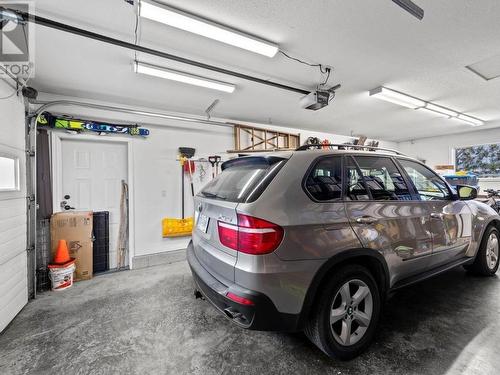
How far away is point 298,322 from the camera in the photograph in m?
1.41

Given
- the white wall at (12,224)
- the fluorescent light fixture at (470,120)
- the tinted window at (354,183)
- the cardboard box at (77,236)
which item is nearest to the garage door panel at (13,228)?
the white wall at (12,224)

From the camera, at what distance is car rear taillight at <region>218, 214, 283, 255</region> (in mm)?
1319

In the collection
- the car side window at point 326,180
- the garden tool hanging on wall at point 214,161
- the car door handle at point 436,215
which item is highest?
the garden tool hanging on wall at point 214,161

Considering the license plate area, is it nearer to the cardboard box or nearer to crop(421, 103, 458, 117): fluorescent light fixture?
the cardboard box

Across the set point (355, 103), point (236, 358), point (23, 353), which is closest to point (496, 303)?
point (236, 358)

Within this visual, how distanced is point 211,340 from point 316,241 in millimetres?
1308

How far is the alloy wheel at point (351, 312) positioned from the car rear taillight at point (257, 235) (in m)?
0.68

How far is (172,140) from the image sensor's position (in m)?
4.21

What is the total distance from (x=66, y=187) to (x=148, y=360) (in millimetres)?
3059

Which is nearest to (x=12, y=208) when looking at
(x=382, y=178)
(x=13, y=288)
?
(x=13, y=288)

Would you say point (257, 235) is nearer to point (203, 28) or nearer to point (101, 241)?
point (203, 28)

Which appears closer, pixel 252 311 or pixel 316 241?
pixel 252 311

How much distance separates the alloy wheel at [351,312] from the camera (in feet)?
5.23

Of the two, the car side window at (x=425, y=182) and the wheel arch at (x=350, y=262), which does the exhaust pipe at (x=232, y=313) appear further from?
the car side window at (x=425, y=182)
